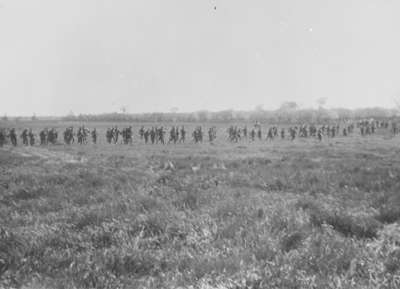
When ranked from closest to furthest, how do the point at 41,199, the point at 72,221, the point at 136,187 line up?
the point at 72,221
the point at 41,199
the point at 136,187

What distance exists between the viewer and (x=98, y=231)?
6.32 metres

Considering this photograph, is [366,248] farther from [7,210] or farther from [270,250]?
[7,210]

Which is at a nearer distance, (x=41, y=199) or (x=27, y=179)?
(x=41, y=199)

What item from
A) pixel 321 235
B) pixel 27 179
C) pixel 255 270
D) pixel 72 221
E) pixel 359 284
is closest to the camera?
pixel 359 284

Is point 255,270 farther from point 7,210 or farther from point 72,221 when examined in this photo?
point 7,210

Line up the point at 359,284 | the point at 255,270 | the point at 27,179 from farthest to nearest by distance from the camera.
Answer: the point at 27,179
the point at 255,270
the point at 359,284

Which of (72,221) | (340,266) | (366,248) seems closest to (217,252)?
(340,266)

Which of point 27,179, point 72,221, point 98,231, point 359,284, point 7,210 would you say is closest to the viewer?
point 359,284

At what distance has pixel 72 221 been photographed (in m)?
7.12

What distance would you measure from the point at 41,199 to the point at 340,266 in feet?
23.6

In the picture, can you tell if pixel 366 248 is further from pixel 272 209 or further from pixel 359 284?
pixel 272 209

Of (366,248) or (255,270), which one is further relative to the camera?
(366,248)

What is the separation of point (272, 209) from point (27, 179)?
899cm

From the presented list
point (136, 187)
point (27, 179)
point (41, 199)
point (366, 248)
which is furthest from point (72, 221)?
point (27, 179)
